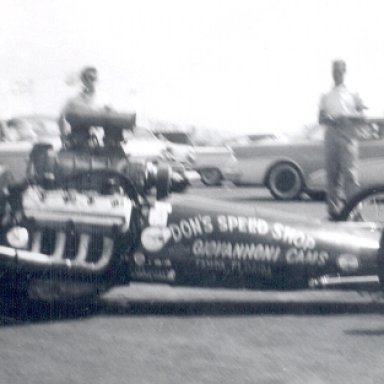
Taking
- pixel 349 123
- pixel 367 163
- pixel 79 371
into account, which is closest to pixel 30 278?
pixel 79 371

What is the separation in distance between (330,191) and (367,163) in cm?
485

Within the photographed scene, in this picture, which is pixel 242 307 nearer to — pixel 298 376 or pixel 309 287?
pixel 309 287

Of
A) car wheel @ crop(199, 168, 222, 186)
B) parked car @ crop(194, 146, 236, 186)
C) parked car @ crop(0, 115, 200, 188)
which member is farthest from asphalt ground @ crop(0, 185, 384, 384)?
car wheel @ crop(199, 168, 222, 186)

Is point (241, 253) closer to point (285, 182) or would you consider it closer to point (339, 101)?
point (339, 101)

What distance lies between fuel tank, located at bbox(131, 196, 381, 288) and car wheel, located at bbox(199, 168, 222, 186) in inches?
690

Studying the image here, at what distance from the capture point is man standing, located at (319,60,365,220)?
437 inches

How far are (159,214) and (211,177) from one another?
17.9 metres

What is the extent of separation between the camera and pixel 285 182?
17.8 metres

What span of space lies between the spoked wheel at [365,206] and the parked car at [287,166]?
30.5ft

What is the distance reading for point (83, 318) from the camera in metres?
6.34

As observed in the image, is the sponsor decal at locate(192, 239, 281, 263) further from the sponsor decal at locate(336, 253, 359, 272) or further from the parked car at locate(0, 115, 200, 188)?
the parked car at locate(0, 115, 200, 188)

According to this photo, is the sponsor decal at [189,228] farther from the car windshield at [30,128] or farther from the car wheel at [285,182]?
the car wheel at [285,182]

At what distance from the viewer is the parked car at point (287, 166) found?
57.7 ft

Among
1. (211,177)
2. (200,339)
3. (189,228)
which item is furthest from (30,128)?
(211,177)
